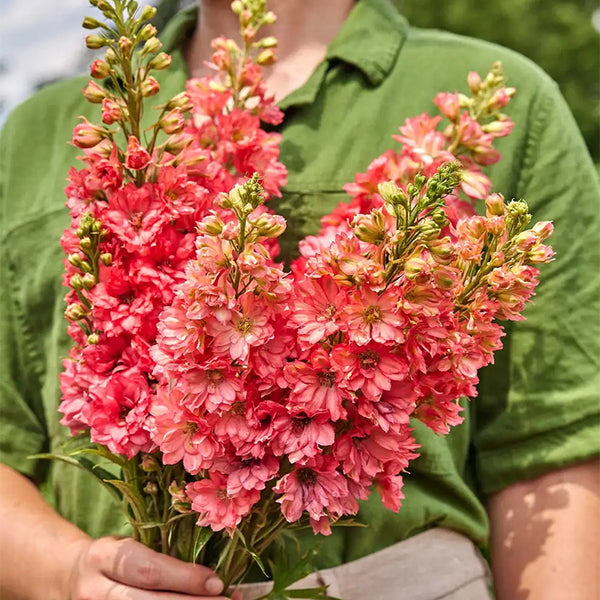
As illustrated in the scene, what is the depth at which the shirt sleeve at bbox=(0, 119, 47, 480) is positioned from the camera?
1.18 meters

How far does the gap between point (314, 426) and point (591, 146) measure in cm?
611

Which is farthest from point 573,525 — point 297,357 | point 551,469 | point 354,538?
point 297,357

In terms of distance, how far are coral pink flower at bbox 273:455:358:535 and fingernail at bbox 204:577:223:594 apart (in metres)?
0.16

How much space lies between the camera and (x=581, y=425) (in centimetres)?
106

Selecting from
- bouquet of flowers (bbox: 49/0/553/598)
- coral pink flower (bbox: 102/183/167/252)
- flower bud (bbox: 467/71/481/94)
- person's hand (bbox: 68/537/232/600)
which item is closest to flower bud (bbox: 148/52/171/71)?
bouquet of flowers (bbox: 49/0/553/598)

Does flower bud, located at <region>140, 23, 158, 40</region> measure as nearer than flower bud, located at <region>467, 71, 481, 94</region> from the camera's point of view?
Yes

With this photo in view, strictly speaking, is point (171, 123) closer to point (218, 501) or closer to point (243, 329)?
point (243, 329)

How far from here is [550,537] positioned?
103 centimetres

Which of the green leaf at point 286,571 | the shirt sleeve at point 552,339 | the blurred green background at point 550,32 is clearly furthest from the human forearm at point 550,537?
the blurred green background at point 550,32

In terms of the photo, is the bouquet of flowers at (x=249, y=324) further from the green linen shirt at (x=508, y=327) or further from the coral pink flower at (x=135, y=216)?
the green linen shirt at (x=508, y=327)

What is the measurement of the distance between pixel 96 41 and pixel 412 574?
628 millimetres

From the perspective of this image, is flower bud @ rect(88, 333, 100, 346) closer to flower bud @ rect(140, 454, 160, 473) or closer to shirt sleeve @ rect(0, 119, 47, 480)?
flower bud @ rect(140, 454, 160, 473)

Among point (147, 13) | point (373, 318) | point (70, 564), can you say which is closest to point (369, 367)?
point (373, 318)

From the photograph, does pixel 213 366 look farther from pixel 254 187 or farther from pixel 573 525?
pixel 573 525
